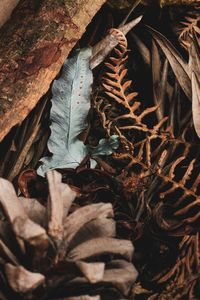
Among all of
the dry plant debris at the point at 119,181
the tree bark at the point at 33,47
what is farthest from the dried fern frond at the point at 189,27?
the tree bark at the point at 33,47

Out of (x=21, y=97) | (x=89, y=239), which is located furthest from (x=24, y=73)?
(x=89, y=239)

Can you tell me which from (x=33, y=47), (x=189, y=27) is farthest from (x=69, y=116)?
(x=189, y=27)

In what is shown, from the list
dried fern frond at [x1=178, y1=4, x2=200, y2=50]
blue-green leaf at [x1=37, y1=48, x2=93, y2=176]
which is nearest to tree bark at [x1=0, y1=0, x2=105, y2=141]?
blue-green leaf at [x1=37, y1=48, x2=93, y2=176]

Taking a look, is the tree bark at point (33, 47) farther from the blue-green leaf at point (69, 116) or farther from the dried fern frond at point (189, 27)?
the dried fern frond at point (189, 27)

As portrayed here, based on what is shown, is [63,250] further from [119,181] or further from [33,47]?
[33,47]

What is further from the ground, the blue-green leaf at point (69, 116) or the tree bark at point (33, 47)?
the tree bark at point (33, 47)

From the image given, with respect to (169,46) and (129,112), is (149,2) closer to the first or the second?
(169,46)
